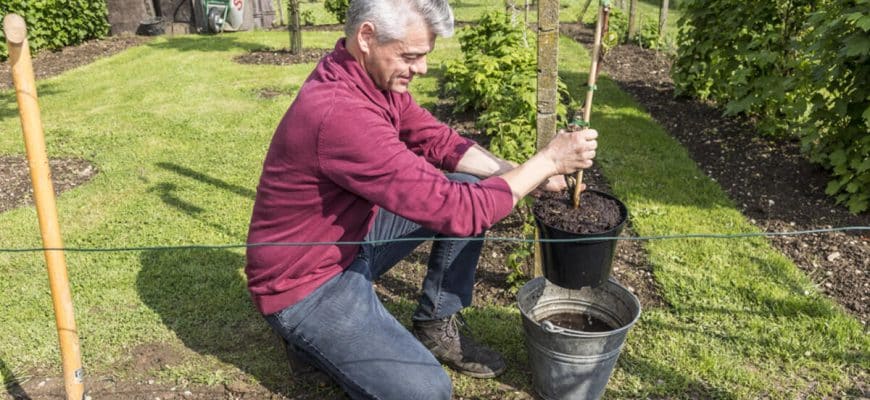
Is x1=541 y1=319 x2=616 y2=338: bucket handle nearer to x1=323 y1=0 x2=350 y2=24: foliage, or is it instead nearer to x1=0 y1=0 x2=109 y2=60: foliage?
x1=0 y1=0 x2=109 y2=60: foliage

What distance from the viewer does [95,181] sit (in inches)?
217

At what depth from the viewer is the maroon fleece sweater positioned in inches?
88.0

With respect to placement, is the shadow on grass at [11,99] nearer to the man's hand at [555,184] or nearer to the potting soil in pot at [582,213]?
the man's hand at [555,184]

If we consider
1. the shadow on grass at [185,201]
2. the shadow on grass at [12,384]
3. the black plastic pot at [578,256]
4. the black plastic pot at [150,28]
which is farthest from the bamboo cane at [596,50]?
the black plastic pot at [150,28]

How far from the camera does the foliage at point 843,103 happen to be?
4.18 m

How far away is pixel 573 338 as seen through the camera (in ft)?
8.37

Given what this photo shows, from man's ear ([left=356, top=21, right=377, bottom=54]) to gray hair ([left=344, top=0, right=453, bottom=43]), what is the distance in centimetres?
1

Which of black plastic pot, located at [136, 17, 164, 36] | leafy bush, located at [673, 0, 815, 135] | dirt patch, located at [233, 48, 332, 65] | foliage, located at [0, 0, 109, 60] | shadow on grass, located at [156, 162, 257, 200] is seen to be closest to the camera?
shadow on grass, located at [156, 162, 257, 200]

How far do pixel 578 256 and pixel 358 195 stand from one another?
0.87 meters

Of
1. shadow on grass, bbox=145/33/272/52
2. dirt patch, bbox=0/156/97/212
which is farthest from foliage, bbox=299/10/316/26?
dirt patch, bbox=0/156/97/212

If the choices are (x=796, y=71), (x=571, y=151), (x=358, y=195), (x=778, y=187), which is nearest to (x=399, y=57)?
(x=358, y=195)

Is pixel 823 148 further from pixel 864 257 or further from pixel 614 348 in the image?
pixel 614 348

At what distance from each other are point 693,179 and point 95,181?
195 inches

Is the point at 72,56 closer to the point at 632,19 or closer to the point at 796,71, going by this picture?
the point at 632,19
